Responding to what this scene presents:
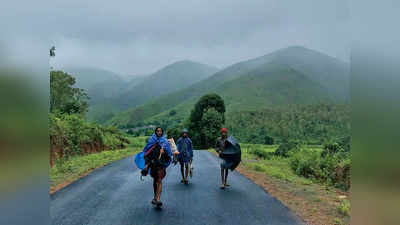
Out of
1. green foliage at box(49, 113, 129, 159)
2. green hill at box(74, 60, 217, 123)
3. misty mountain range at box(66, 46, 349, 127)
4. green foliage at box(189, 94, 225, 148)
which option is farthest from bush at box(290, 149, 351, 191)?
green hill at box(74, 60, 217, 123)

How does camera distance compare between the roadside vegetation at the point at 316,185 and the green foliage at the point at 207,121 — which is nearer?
the roadside vegetation at the point at 316,185

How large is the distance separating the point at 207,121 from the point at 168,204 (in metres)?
33.8

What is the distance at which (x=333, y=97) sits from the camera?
65875 mm

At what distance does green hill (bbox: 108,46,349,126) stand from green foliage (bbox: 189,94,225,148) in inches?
830

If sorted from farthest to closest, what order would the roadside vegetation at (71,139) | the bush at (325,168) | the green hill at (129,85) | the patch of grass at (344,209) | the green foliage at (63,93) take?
1. the green hill at (129,85)
2. the green foliage at (63,93)
3. the roadside vegetation at (71,139)
4. the bush at (325,168)
5. the patch of grass at (344,209)

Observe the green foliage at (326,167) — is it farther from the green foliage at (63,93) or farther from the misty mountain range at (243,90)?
the misty mountain range at (243,90)

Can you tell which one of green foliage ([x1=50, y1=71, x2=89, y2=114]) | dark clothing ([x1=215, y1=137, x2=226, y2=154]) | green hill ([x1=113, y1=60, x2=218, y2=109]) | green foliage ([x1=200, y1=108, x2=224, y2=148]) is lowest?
green foliage ([x1=200, y1=108, x2=224, y2=148])

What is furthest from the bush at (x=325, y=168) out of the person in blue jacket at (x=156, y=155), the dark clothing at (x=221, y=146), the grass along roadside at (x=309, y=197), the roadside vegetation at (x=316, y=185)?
the person in blue jacket at (x=156, y=155)

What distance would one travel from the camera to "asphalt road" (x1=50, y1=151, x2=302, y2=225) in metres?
6.29

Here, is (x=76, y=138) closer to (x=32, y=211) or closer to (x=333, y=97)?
(x=32, y=211)

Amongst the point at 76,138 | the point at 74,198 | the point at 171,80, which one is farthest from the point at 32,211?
the point at 171,80

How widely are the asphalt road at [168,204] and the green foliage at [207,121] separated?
2978cm

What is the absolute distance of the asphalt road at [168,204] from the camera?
6293 millimetres

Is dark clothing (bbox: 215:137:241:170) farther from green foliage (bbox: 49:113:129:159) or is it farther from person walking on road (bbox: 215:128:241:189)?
green foliage (bbox: 49:113:129:159)
